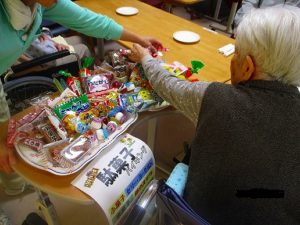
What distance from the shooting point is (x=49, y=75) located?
1.50 m

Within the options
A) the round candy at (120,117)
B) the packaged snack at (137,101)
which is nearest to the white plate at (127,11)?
the packaged snack at (137,101)

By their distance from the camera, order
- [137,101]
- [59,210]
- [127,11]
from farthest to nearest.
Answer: [127,11]
[59,210]
[137,101]

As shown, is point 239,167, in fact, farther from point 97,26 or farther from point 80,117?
point 97,26

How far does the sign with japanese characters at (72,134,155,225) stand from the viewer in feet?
2.81

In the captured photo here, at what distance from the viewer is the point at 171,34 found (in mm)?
1799

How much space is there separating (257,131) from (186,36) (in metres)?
1.22

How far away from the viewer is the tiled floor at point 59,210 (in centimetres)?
156

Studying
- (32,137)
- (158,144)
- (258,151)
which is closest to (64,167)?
(32,137)

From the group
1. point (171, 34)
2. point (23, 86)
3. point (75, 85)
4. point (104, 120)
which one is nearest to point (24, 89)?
point (23, 86)

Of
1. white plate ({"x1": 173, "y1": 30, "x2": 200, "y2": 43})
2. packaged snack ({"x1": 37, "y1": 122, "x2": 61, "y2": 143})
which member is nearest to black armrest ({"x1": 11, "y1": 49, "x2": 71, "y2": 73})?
packaged snack ({"x1": 37, "y1": 122, "x2": 61, "y2": 143})

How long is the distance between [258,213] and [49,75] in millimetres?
1260

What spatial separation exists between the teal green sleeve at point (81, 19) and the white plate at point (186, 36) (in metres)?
0.49

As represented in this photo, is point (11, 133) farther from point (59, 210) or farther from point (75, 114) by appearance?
point (59, 210)

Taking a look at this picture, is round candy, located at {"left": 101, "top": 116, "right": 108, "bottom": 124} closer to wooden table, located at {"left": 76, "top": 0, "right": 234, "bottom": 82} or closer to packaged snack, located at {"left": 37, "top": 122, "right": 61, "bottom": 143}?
packaged snack, located at {"left": 37, "top": 122, "right": 61, "bottom": 143}
